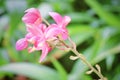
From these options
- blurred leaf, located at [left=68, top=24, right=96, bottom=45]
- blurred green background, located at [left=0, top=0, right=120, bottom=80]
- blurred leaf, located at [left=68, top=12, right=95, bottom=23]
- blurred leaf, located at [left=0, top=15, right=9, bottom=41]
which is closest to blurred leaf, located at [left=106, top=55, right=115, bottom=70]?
blurred green background, located at [left=0, top=0, right=120, bottom=80]

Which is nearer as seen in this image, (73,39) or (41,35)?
(41,35)

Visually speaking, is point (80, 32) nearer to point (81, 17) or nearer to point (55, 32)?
point (81, 17)

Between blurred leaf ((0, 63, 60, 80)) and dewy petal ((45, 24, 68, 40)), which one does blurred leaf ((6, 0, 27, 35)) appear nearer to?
blurred leaf ((0, 63, 60, 80))

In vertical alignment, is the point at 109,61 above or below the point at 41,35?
above

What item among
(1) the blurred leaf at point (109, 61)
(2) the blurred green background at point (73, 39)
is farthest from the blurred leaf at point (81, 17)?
(1) the blurred leaf at point (109, 61)

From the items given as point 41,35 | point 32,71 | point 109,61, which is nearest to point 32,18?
point 41,35

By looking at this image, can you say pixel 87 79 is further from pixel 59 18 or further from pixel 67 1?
pixel 67 1

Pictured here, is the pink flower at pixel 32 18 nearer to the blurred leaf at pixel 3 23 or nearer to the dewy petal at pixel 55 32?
the dewy petal at pixel 55 32

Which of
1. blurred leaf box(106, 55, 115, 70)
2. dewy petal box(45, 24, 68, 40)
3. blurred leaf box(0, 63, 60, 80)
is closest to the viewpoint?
dewy petal box(45, 24, 68, 40)
